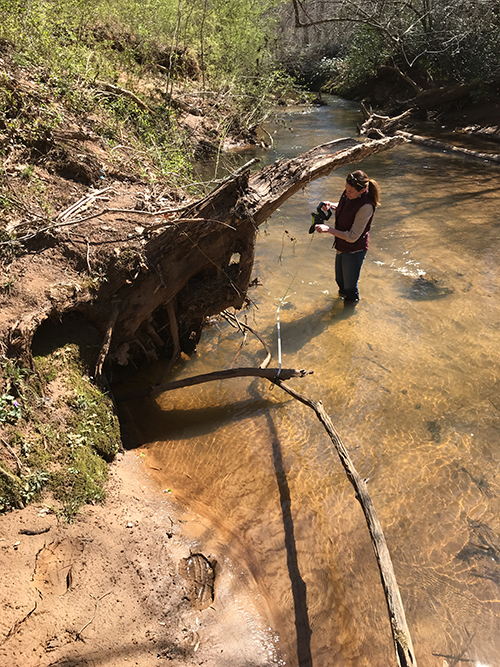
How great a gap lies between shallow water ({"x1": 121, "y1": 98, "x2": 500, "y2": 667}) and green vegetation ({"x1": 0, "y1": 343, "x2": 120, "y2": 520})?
2.23ft

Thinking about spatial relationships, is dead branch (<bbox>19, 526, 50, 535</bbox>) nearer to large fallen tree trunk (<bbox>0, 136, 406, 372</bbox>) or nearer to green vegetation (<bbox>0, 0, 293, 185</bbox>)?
large fallen tree trunk (<bbox>0, 136, 406, 372</bbox>)

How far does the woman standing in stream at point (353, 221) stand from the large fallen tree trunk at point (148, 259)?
0.41 m

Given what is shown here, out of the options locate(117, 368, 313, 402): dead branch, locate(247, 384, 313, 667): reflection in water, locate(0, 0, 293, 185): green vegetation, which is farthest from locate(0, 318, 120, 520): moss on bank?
locate(0, 0, 293, 185): green vegetation

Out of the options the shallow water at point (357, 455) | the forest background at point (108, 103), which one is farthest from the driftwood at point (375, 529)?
the forest background at point (108, 103)

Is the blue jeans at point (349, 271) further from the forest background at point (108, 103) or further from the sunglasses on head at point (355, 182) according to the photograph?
the forest background at point (108, 103)

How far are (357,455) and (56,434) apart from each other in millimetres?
Result: 2695

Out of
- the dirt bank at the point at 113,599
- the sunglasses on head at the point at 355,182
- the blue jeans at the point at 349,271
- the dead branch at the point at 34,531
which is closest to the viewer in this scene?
the dirt bank at the point at 113,599

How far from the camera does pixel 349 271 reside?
228 inches

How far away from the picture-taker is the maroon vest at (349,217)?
16.5 ft

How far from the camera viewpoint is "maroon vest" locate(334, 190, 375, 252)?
5039 mm

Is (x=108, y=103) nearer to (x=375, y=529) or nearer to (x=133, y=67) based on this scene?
(x=133, y=67)

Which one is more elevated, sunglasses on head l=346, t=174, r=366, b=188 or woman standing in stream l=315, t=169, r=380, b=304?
sunglasses on head l=346, t=174, r=366, b=188

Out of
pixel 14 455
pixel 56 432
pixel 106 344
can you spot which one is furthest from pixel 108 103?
pixel 14 455

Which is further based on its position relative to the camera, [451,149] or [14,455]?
[451,149]
